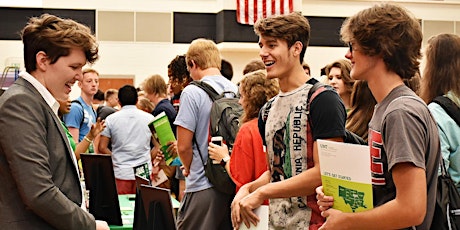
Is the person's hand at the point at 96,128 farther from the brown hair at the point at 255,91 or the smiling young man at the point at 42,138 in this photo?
the smiling young man at the point at 42,138

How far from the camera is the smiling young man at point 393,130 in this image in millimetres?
2088

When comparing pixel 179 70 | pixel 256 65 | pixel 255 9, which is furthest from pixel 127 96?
pixel 255 9

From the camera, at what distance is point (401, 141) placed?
209 centimetres

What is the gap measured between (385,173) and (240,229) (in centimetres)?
102

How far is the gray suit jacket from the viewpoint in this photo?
7.84 ft

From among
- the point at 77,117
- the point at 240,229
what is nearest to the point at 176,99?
the point at 77,117

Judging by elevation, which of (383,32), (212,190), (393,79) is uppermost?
(383,32)

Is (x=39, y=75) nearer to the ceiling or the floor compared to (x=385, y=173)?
nearer to the ceiling

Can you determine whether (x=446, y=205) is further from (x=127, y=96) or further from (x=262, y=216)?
(x=127, y=96)

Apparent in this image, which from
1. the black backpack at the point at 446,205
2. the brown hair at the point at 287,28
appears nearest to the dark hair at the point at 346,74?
the brown hair at the point at 287,28

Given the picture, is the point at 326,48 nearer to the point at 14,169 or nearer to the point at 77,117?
the point at 77,117

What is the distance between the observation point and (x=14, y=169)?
7.86ft

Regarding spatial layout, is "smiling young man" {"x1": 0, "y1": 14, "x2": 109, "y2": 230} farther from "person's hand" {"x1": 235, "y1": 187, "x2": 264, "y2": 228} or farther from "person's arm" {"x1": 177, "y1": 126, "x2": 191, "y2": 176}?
"person's arm" {"x1": 177, "y1": 126, "x2": 191, "y2": 176}

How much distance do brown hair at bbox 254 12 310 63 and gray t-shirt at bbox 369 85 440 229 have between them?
2.86 ft
